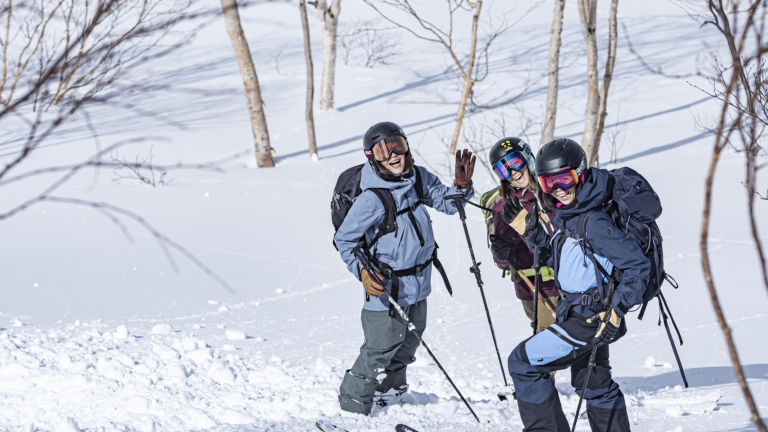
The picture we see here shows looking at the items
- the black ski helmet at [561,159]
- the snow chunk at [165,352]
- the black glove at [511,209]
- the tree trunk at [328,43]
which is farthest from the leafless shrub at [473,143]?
the black ski helmet at [561,159]

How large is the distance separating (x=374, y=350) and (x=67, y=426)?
69.8 inches

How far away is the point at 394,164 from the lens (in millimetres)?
3477

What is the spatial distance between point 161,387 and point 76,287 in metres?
Answer: 2.74

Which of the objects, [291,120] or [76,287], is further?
[291,120]

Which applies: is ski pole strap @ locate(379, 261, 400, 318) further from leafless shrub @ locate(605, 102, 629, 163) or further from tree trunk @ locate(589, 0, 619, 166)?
leafless shrub @ locate(605, 102, 629, 163)

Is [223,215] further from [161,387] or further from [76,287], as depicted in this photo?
[161,387]

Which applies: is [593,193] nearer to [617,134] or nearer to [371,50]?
[617,134]

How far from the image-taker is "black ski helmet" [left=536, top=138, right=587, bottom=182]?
2.83 meters

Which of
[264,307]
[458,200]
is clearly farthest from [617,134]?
[458,200]

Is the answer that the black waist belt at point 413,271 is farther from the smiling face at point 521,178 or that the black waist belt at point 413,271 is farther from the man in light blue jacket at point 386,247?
the smiling face at point 521,178

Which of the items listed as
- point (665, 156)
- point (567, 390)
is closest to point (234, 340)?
point (567, 390)

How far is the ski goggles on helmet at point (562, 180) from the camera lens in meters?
2.84

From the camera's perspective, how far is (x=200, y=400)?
4.03 metres

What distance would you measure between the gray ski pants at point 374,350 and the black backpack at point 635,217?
118 cm
